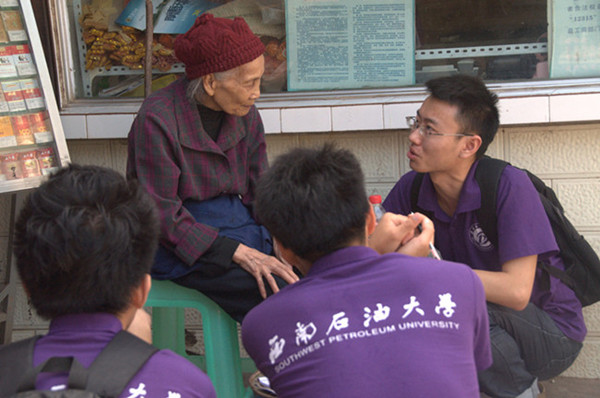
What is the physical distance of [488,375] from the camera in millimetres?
2287

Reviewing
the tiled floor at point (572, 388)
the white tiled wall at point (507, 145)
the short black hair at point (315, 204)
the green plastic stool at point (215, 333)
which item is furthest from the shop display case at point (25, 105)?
the tiled floor at point (572, 388)

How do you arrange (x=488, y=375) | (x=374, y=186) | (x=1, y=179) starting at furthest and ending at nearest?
(x=374, y=186) < (x=1, y=179) < (x=488, y=375)

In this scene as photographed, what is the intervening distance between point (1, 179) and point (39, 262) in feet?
4.97

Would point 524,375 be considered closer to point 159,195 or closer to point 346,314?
point 346,314

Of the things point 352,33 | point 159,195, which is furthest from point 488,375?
point 352,33

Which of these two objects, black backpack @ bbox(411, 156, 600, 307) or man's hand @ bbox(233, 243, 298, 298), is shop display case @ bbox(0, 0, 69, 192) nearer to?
man's hand @ bbox(233, 243, 298, 298)

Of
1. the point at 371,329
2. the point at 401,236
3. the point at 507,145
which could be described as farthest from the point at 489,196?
the point at 371,329

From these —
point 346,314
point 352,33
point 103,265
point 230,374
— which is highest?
point 352,33

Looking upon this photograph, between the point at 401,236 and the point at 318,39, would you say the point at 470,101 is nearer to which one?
the point at 401,236

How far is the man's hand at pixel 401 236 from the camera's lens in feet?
6.46

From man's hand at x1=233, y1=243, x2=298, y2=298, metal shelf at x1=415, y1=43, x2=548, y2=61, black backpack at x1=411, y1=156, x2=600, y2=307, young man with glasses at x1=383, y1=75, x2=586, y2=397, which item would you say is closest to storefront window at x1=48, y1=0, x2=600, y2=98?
metal shelf at x1=415, y1=43, x2=548, y2=61

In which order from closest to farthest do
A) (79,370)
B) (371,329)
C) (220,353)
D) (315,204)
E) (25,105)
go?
(79,370)
(371,329)
(315,204)
(220,353)
(25,105)

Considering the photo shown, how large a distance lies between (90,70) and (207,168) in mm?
1354

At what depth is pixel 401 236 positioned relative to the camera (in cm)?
200
